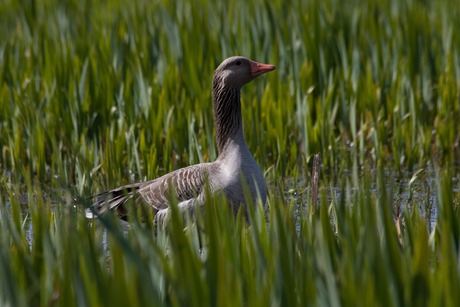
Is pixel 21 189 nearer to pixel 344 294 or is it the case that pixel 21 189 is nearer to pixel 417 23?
pixel 344 294

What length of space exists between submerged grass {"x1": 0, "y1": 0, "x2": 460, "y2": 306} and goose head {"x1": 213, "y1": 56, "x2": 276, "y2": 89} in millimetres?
708

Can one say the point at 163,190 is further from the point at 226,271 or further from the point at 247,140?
the point at 226,271

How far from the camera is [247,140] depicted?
5.62m

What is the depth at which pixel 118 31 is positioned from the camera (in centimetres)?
820

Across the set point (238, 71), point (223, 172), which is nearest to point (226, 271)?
point (223, 172)

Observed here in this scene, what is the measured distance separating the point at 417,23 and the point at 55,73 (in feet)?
14.9

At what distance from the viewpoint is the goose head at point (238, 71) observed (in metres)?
4.42

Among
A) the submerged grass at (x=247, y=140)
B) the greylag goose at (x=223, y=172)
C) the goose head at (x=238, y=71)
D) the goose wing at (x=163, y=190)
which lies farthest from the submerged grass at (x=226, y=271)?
the goose head at (x=238, y=71)

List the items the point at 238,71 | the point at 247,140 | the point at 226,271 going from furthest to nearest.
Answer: the point at 247,140
the point at 238,71
the point at 226,271

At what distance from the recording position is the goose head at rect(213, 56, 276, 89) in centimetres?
442

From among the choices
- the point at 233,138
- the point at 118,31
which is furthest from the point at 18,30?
the point at 233,138

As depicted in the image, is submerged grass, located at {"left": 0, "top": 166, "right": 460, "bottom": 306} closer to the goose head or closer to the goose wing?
the goose wing

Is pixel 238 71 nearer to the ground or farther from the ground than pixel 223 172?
farther from the ground

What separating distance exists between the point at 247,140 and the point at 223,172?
1.68 meters
